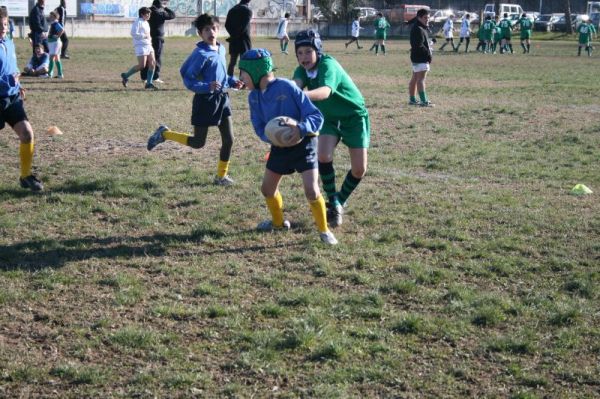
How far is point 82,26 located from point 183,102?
3574cm

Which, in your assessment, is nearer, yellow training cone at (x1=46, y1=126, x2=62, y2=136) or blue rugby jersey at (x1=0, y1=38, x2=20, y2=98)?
blue rugby jersey at (x1=0, y1=38, x2=20, y2=98)

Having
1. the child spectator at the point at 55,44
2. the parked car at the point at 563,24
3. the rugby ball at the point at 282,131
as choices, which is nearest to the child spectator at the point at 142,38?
the child spectator at the point at 55,44

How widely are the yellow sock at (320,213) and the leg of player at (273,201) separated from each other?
0.38 metres

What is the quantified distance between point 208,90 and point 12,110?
6.85ft

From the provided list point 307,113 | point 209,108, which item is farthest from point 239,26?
point 307,113

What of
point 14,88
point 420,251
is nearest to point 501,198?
point 420,251

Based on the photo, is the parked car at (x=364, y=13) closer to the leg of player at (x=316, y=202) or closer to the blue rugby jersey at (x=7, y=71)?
the blue rugby jersey at (x=7, y=71)

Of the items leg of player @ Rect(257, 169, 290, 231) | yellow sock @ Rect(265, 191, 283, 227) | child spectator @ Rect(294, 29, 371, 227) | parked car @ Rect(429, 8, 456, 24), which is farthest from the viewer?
parked car @ Rect(429, 8, 456, 24)

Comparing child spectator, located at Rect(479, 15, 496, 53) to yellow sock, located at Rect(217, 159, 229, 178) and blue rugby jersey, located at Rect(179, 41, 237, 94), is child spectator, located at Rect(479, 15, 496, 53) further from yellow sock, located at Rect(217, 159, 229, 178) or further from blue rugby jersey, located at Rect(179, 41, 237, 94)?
yellow sock, located at Rect(217, 159, 229, 178)

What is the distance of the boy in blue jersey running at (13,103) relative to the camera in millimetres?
8453

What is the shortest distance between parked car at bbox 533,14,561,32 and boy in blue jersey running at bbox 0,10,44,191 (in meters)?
58.1

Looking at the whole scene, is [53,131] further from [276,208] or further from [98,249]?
[276,208]

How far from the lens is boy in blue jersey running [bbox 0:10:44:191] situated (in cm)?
845

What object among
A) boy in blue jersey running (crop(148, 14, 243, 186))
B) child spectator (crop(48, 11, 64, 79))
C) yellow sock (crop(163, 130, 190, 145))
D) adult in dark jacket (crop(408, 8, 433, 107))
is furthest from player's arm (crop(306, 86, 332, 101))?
child spectator (crop(48, 11, 64, 79))
